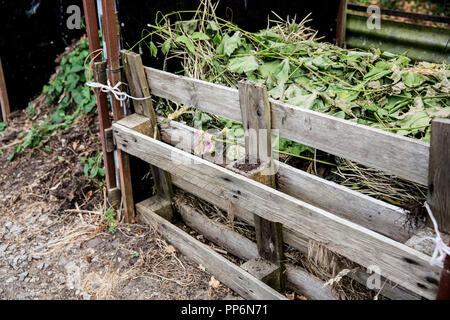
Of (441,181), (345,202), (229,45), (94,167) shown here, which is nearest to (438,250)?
(441,181)

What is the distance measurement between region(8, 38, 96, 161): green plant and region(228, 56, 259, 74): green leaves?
1777 millimetres

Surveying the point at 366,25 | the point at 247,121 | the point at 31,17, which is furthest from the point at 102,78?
the point at 366,25

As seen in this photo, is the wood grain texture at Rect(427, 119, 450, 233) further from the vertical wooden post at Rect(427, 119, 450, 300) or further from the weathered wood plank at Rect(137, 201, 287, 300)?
the weathered wood plank at Rect(137, 201, 287, 300)

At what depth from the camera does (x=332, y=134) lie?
7.44ft

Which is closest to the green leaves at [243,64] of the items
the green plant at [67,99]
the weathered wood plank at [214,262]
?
the weathered wood plank at [214,262]

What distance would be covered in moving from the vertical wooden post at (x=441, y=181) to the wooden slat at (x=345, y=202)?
0.71 ft

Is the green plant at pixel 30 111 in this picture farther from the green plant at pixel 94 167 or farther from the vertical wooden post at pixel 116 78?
the vertical wooden post at pixel 116 78

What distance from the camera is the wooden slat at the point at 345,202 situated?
2.23 metres

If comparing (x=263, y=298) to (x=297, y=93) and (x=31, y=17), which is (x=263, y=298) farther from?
(x=31, y=17)

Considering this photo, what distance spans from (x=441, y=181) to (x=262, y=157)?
102cm

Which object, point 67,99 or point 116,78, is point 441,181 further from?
point 67,99

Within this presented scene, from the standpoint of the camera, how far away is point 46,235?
3602mm

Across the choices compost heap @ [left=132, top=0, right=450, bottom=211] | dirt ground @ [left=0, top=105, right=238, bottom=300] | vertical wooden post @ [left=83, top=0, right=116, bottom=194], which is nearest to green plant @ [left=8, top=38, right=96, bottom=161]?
dirt ground @ [left=0, top=105, right=238, bottom=300]

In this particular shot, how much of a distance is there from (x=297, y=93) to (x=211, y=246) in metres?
1.30
